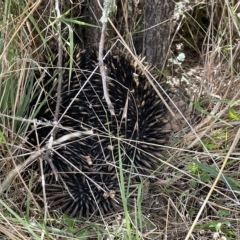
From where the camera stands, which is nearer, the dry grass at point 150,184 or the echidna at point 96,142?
the dry grass at point 150,184

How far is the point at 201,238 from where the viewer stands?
4.91ft

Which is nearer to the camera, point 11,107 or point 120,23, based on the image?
point 11,107

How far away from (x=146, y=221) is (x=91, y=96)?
453 mm

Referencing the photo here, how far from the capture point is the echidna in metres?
1.62

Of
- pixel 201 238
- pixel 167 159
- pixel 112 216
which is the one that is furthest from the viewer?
pixel 167 159

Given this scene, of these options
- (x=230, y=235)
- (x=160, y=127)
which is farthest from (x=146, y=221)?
(x=160, y=127)

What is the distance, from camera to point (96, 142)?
5.37 feet

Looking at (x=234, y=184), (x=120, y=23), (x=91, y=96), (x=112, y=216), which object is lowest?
(x=112, y=216)

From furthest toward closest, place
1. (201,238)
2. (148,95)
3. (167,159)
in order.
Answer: (148,95)
(167,159)
(201,238)

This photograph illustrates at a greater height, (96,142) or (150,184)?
(96,142)

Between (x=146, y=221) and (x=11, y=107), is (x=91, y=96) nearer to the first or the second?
(x=11, y=107)

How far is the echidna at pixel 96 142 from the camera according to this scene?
5.30 ft

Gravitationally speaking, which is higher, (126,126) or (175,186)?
(126,126)

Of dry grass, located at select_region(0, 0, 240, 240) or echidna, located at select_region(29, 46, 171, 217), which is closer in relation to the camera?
dry grass, located at select_region(0, 0, 240, 240)
